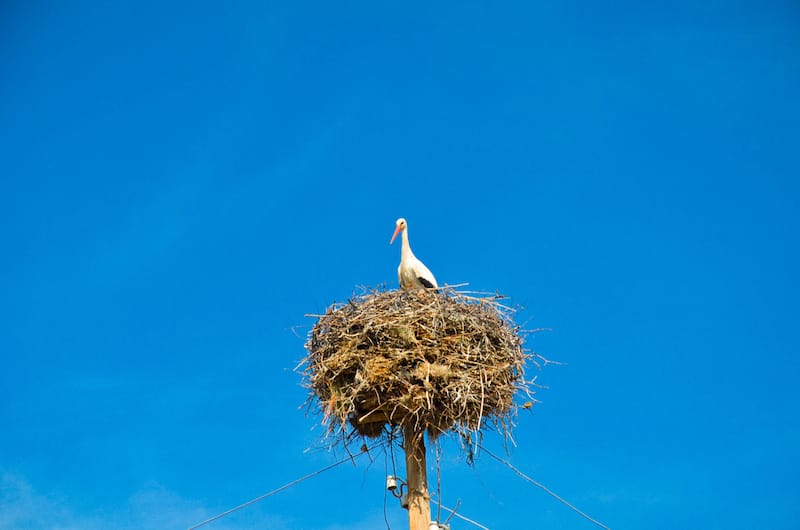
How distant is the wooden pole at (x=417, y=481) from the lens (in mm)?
10141

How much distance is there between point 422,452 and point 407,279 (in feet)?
11.0

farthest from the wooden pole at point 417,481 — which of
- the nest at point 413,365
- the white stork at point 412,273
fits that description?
the white stork at point 412,273

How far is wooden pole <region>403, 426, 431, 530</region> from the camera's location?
10.1 meters

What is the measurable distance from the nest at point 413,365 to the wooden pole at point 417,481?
0.51 feet

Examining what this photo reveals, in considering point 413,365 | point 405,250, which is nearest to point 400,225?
point 405,250

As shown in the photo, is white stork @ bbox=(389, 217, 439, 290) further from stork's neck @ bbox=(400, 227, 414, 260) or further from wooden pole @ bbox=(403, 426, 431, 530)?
wooden pole @ bbox=(403, 426, 431, 530)

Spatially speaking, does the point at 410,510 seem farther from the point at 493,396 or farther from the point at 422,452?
the point at 493,396

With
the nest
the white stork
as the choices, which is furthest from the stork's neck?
the nest

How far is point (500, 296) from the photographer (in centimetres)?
1134

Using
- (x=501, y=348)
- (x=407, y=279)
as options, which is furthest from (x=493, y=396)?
(x=407, y=279)

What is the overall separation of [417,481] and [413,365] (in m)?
1.28

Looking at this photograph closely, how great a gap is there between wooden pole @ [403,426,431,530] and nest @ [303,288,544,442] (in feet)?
0.51

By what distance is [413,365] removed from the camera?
33.5 ft

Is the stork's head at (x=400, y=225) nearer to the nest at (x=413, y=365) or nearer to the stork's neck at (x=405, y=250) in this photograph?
the stork's neck at (x=405, y=250)
